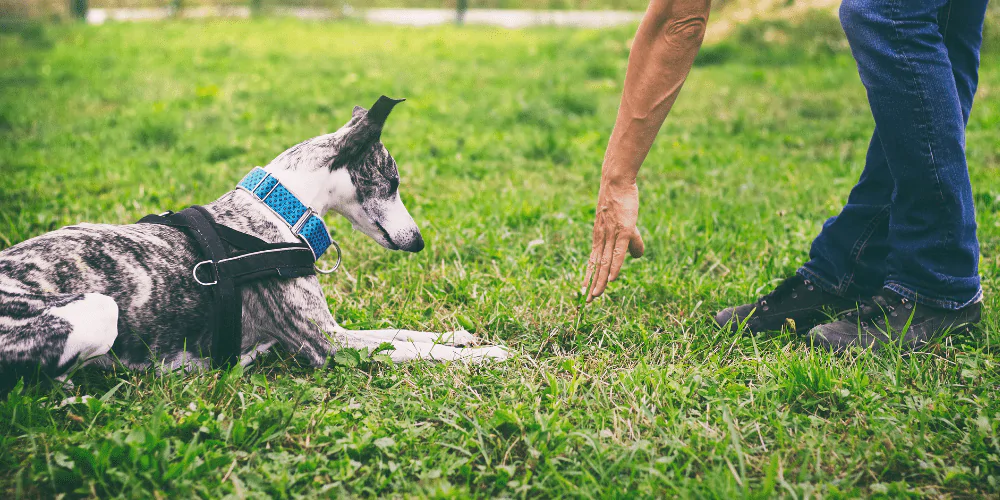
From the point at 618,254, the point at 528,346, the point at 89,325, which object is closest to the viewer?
the point at 89,325

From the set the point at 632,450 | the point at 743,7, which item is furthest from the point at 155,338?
the point at 743,7

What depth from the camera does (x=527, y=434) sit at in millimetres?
2166

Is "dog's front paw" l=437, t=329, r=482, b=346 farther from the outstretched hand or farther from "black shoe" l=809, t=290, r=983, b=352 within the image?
"black shoe" l=809, t=290, r=983, b=352

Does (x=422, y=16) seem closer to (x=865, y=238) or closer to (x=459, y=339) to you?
(x=459, y=339)

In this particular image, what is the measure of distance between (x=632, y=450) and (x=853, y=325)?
47.8 inches

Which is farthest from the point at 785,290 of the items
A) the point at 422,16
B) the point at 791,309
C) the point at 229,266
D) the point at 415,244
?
the point at 422,16

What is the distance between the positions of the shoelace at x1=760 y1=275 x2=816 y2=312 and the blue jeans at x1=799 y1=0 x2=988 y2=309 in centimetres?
34

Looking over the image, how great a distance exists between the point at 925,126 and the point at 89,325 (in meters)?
2.83

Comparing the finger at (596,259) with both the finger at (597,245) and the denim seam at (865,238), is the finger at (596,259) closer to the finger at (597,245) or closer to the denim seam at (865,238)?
the finger at (597,245)

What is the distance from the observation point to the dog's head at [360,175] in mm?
2604

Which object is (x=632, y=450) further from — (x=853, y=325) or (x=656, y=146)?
(x=656, y=146)

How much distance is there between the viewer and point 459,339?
2.85m

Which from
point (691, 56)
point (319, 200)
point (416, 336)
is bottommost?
point (416, 336)

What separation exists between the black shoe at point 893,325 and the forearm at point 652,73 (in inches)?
39.2
